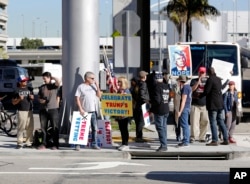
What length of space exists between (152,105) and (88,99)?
1589 mm

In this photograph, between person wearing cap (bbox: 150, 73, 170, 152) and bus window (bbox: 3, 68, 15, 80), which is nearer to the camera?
person wearing cap (bbox: 150, 73, 170, 152)

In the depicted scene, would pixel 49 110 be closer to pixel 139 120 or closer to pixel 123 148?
pixel 123 148

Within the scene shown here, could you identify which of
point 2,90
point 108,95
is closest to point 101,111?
point 108,95

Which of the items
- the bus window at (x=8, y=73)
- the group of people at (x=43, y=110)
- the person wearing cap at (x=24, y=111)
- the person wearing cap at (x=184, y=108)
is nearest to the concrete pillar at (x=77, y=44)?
the group of people at (x=43, y=110)

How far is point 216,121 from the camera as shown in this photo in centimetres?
1733

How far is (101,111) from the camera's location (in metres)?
17.5

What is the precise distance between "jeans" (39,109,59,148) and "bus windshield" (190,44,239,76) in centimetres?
916

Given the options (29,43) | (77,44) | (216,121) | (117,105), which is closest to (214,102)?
(216,121)

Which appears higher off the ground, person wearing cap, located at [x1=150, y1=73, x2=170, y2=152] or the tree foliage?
the tree foliage

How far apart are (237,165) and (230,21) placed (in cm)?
15226

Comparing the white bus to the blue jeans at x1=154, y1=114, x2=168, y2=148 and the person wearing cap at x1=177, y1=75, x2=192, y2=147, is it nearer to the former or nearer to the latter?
the person wearing cap at x1=177, y1=75, x2=192, y2=147

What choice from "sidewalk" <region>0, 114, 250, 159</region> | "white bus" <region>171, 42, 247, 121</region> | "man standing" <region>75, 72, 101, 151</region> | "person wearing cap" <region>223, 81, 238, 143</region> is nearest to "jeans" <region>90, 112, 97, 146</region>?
"man standing" <region>75, 72, 101, 151</region>

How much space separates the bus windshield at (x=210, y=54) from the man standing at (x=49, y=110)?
9061 millimetres

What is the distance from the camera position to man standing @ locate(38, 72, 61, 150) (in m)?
16.6
